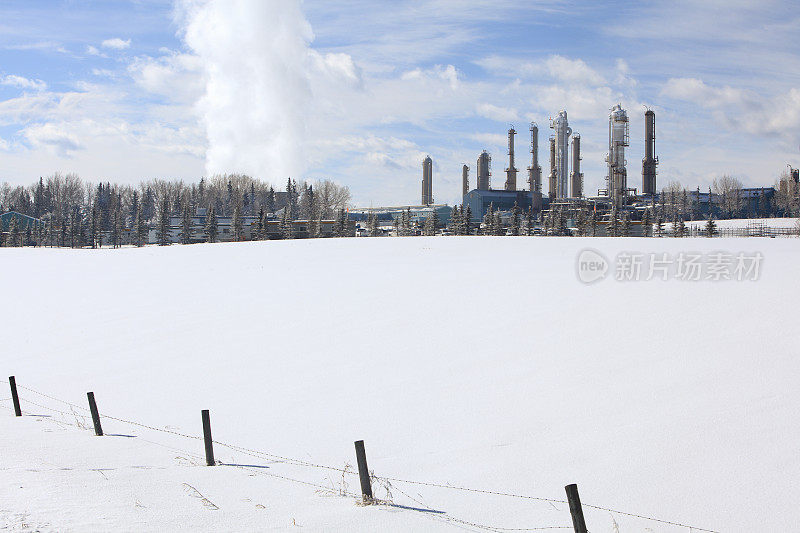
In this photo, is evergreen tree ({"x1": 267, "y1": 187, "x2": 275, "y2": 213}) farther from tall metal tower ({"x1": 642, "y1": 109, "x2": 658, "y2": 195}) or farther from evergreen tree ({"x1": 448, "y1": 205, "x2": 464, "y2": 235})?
tall metal tower ({"x1": 642, "y1": 109, "x2": 658, "y2": 195})

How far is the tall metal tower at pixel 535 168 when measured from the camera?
362ft

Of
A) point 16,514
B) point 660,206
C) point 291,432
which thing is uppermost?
point 660,206

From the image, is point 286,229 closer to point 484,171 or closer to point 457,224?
point 457,224

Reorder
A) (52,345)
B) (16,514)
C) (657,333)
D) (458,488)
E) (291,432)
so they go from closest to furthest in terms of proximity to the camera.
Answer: (16,514) → (458,488) → (291,432) → (657,333) → (52,345)

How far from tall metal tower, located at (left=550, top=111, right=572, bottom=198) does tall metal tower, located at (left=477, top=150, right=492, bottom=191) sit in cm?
1669

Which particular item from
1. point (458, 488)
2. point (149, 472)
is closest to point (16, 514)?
point (149, 472)

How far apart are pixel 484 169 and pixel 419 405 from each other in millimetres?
109236

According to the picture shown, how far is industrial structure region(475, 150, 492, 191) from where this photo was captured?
11975 centimetres

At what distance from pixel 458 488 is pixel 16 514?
19.6 ft

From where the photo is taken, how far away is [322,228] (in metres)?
97.5

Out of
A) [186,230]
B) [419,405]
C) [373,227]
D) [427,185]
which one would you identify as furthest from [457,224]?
[419,405]

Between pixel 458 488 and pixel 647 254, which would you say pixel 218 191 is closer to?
pixel 647 254

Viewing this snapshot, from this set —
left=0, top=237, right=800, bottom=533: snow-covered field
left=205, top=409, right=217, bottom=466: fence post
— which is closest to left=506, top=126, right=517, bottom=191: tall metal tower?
left=0, top=237, right=800, bottom=533: snow-covered field

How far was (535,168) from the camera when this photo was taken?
111m
